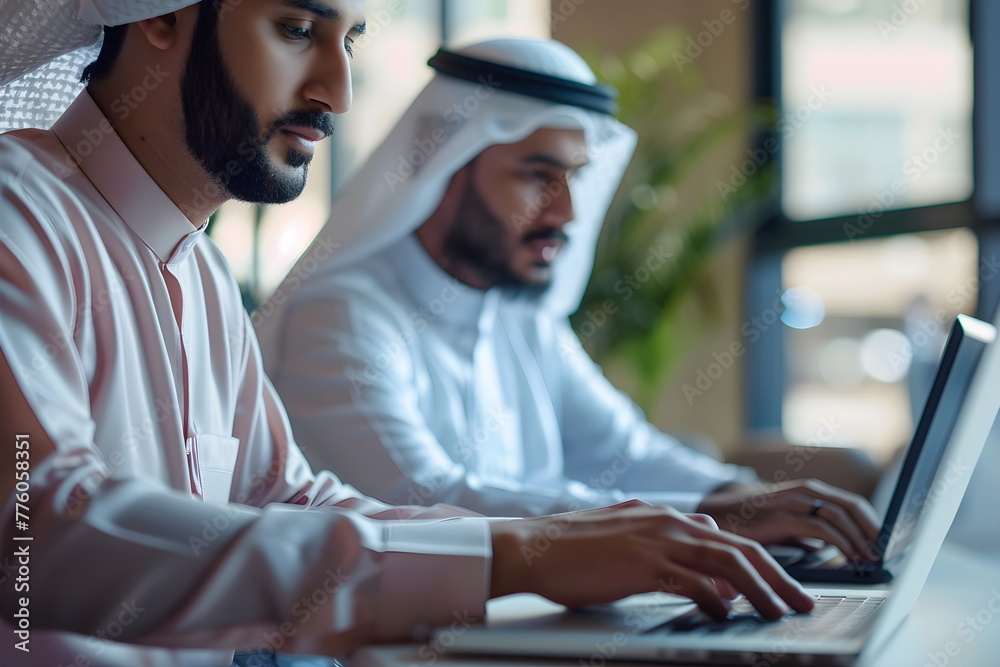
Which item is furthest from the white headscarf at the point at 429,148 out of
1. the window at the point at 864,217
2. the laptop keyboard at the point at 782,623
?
the window at the point at 864,217

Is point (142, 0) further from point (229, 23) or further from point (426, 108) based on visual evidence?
point (426, 108)

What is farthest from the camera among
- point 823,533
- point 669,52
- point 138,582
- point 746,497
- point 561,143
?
point 669,52

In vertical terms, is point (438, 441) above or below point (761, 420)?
above

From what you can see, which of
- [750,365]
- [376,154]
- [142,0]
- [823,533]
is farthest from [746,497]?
[750,365]

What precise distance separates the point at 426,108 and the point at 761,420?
307 centimetres

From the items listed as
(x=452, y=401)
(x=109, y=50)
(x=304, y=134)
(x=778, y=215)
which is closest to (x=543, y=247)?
(x=452, y=401)

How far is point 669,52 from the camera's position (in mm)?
4391

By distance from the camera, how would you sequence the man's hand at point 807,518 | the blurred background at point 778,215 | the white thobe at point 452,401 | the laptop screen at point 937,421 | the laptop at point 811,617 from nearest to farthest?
the laptop at point 811,617 → the laptop screen at point 937,421 → the man's hand at point 807,518 → the white thobe at point 452,401 → the blurred background at point 778,215

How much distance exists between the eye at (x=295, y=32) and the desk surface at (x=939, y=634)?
0.64m

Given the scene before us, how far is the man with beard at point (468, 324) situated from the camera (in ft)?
5.34

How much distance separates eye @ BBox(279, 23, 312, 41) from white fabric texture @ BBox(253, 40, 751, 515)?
69 centimetres

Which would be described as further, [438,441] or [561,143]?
[561,143]

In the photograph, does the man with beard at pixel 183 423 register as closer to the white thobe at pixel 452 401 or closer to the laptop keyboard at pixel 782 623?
the laptop keyboard at pixel 782 623

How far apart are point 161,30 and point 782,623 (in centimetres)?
85
